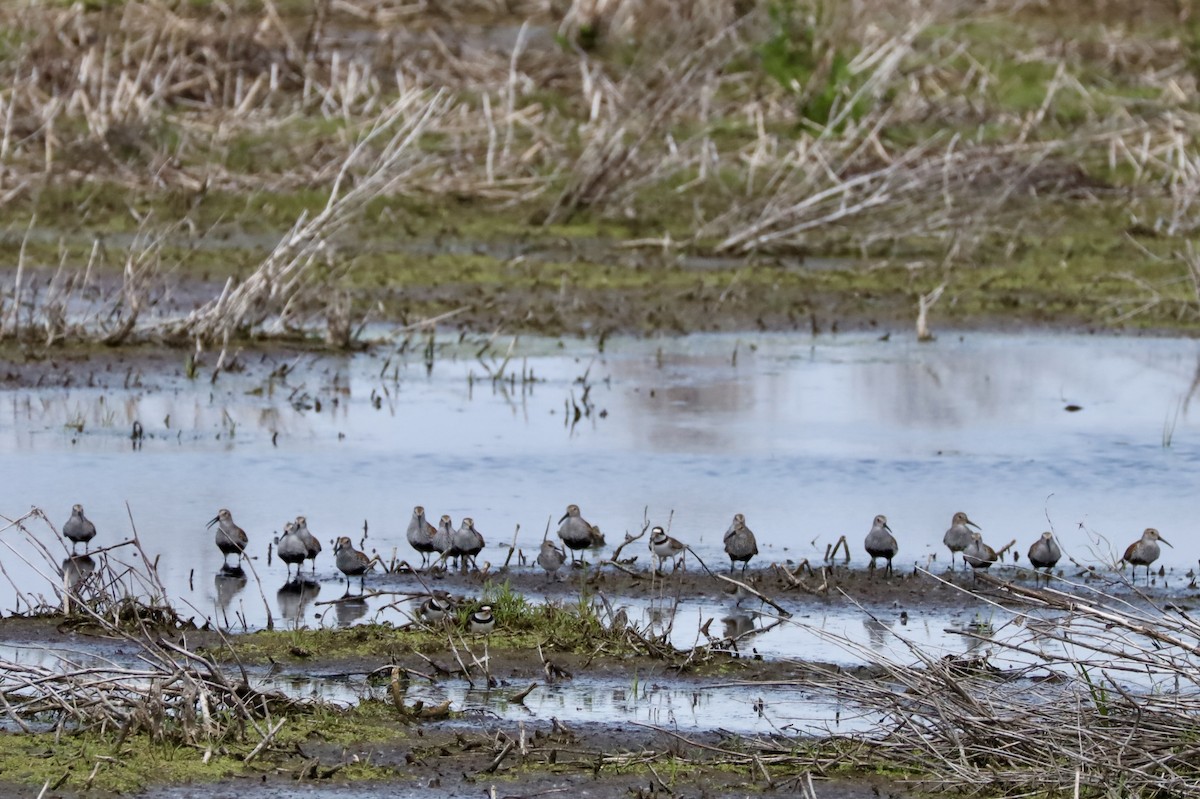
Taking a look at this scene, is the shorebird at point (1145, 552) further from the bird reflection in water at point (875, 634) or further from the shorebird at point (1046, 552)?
the bird reflection in water at point (875, 634)

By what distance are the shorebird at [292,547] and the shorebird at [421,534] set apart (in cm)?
47

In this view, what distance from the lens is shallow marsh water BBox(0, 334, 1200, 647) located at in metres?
10.0

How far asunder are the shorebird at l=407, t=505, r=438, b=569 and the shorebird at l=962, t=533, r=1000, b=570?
219 cm

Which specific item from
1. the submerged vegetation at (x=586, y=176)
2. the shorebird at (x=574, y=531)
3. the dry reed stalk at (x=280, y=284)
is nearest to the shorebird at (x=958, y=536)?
the shorebird at (x=574, y=531)

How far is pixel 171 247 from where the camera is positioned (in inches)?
Result: 712

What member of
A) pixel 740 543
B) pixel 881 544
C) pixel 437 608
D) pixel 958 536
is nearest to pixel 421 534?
pixel 437 608

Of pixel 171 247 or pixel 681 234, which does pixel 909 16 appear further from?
pixel 171 247

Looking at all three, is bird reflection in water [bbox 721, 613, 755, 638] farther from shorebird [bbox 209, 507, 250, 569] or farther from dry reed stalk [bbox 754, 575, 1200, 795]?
shorebird [bbox 209, 507, 250, 569]

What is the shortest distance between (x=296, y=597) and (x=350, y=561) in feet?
0.89

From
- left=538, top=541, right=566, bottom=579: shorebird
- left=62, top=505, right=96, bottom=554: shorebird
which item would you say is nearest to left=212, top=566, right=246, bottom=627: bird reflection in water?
left=62, top=505, right=96, bottom=554: shorebird

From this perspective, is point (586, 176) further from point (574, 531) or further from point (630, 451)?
point (574, 531)

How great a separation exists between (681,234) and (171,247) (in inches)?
173

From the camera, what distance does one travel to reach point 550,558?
8969mm

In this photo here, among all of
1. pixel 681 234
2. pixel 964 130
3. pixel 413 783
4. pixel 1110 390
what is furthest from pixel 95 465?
pixel 964 130
